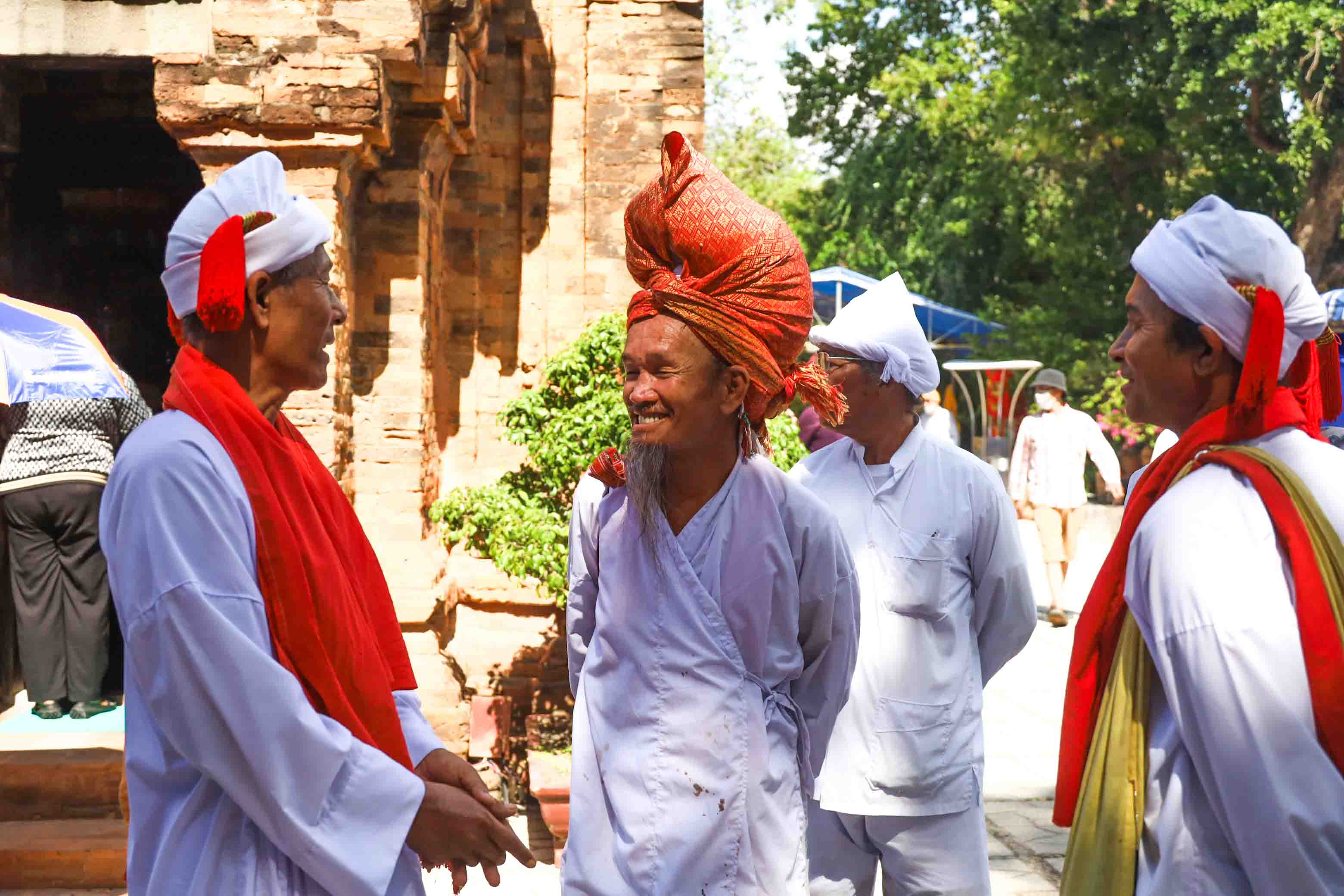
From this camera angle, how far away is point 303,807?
6.80 ft

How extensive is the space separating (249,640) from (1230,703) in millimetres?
1529

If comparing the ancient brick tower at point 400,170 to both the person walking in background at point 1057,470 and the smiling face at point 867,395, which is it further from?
the person walking in background at point 1057,470

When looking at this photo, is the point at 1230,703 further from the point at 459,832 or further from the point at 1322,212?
the point at 1322,212

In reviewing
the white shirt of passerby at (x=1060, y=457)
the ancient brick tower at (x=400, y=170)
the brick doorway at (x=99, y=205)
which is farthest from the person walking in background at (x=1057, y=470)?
the brick doorway at (x=99, y=205)

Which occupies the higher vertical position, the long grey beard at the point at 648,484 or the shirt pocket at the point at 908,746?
the long grey beard at the point at 648,484

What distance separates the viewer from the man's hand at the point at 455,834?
2.20 meters

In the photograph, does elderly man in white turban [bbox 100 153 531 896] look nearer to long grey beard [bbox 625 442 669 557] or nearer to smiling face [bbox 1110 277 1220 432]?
long grey beard [bbox 625 442 669 557]

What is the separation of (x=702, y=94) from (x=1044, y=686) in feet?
16.8

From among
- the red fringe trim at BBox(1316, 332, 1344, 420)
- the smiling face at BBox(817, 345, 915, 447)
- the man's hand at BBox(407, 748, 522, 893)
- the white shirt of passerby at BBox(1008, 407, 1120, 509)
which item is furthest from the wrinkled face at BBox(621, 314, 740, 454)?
the white shirt of passerby at BBox(1008, 407, 1120, 509)

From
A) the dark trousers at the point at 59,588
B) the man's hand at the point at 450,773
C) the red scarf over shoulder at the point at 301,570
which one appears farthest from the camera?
the dark trousers at the point at 59,588

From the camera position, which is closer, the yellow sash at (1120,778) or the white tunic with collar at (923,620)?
the yellow sash at (1120,778)

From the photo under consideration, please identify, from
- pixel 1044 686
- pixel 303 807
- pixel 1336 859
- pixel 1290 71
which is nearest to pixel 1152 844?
pixel 1336 859

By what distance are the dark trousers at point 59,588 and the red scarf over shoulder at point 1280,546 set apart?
577 cm

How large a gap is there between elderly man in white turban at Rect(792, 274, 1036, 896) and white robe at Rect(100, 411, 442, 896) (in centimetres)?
179
